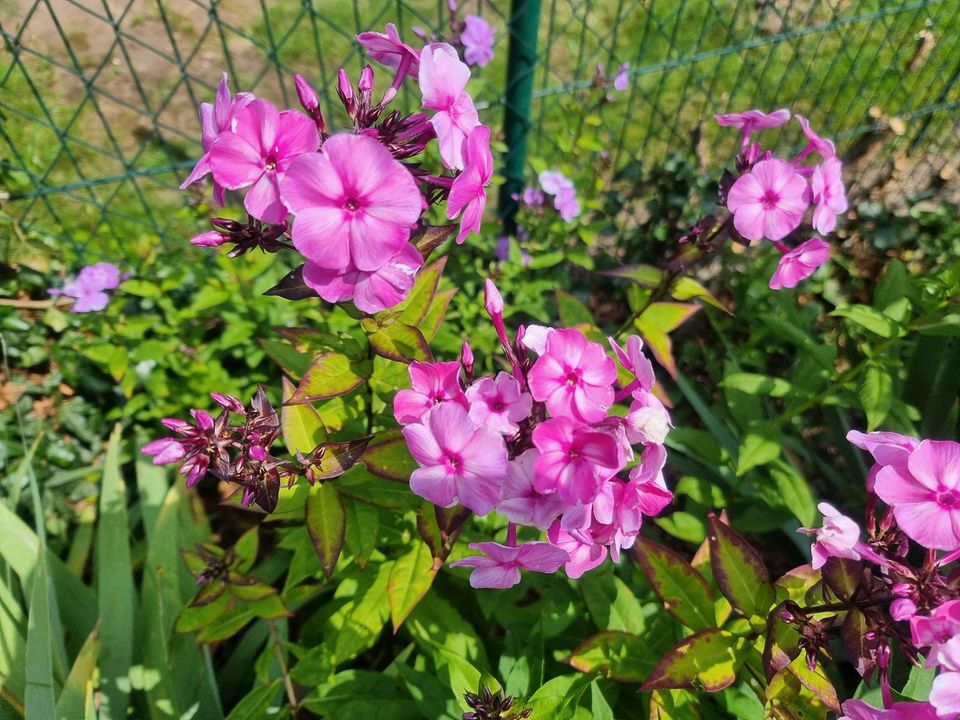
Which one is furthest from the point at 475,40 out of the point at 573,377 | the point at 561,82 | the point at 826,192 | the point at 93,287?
the point at 573,377

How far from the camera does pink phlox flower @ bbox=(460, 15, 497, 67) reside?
7.70ft

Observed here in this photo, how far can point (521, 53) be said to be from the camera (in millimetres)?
2490

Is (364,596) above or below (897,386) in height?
below

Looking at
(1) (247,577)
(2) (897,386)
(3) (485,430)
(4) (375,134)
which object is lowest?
(1) (247,577)

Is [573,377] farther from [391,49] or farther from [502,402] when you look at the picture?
[391,49]

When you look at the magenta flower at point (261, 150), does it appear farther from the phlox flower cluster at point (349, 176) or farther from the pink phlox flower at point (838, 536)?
the pink phlox flower at point (838, 536)

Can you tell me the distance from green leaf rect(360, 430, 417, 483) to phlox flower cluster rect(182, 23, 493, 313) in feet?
1.15

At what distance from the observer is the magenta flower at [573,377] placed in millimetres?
1023

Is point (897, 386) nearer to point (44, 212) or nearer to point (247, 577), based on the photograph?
point (247, 577)

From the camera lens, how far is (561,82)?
11.0 feet

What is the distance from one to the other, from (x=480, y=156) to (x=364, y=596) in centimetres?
109

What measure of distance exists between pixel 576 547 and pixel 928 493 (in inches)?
21.8

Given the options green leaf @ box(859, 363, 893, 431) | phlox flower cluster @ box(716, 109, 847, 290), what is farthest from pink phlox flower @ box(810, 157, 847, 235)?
green leaf @ box(859, 363, 893, 431)

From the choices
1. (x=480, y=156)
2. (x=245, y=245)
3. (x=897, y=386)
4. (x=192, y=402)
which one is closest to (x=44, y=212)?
(x=192, y=402)
